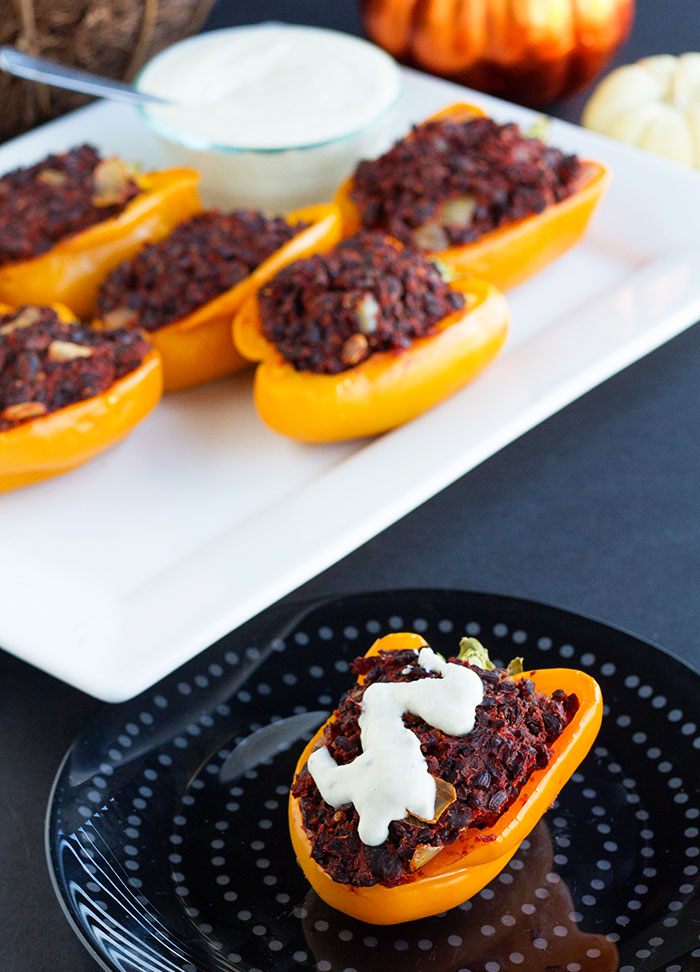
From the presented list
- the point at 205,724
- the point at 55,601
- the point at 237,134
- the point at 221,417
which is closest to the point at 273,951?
the point at 205,724

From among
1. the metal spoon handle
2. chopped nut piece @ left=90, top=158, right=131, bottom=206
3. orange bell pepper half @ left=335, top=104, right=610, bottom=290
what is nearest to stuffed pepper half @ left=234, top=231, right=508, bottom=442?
orange bell pepper half @ left=335, top=104, right=610, bottom=290

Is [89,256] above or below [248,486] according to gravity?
above

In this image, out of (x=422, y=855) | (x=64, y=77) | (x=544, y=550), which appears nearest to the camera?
(x=422, y=855)

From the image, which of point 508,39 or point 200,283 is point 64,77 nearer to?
point 200,283

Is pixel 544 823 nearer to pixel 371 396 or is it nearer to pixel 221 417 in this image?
pixel 371 396

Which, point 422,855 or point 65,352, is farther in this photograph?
point 65,352

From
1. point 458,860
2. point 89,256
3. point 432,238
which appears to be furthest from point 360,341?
point 458,860
